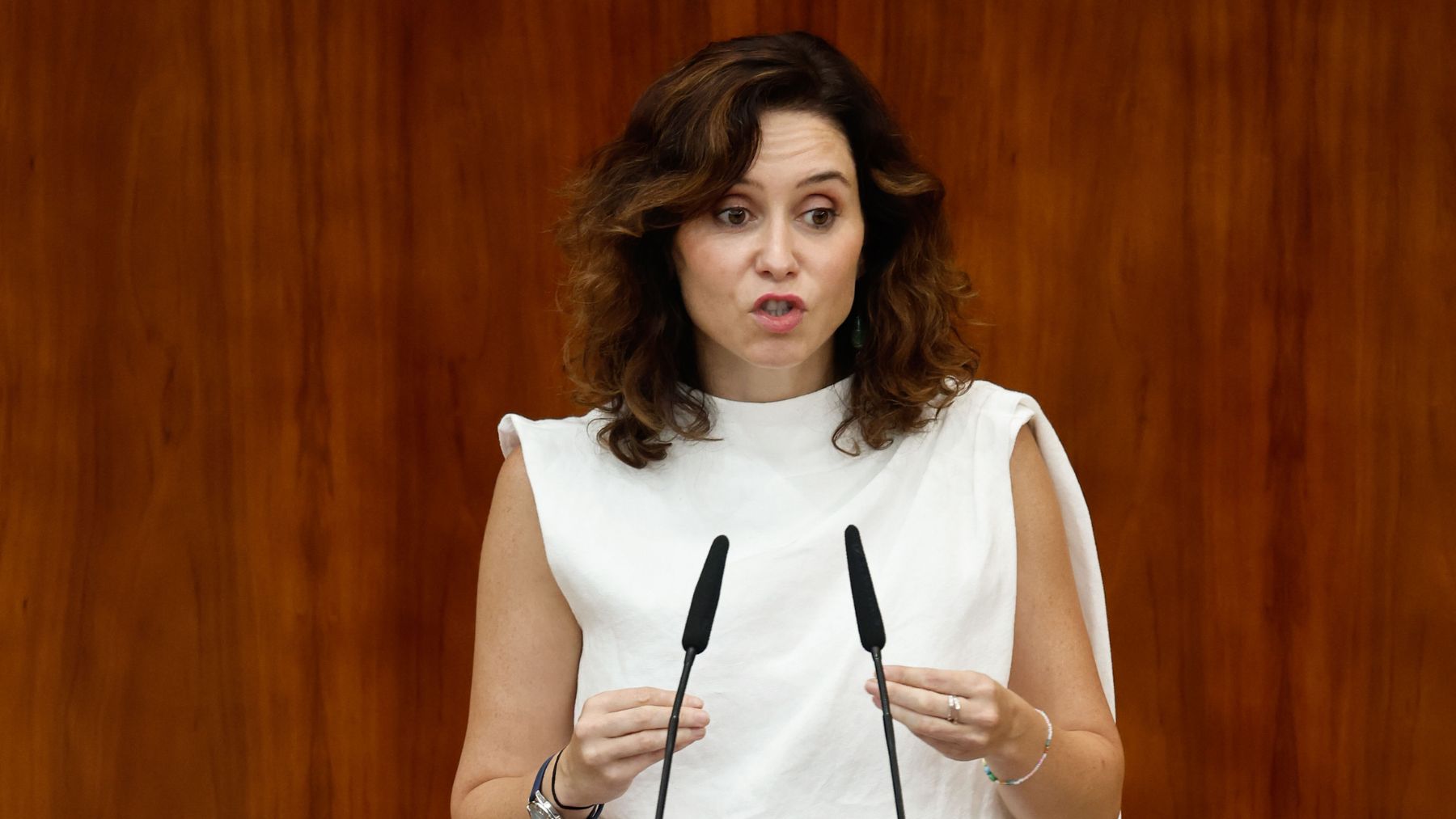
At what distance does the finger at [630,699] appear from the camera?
117 centimetres

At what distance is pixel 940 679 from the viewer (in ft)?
3.79

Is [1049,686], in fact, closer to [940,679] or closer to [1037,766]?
[1037,766]

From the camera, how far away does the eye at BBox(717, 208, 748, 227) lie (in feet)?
4.75

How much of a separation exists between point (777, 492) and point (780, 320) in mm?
208

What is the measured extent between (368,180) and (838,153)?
762 millimetres

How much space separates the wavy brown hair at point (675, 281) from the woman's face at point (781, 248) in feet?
0.10

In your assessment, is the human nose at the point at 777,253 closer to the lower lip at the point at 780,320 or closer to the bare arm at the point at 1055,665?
the lower lip at the point at 780,320

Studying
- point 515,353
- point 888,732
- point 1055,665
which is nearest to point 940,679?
point 888,732

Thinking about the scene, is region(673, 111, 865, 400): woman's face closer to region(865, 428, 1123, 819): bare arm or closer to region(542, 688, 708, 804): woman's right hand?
region(865, 428, 1123, 819): bare arm

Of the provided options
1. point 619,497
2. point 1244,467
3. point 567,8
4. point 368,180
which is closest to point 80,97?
point 368,180

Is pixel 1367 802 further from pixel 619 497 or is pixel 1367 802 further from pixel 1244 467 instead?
pixel 619 497

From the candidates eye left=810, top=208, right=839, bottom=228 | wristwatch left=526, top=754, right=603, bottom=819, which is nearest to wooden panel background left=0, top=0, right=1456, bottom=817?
eye left=810, top=208, right=839, bottom=228

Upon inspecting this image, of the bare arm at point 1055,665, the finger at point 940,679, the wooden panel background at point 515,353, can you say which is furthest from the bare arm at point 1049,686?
the wooden panel background at point 515,353

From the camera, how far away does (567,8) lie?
197 cm
